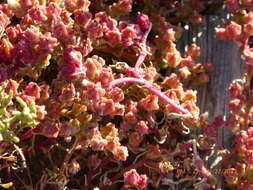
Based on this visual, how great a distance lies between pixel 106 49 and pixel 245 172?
74 centimetres

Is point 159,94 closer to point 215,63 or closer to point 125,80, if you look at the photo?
point 125,80

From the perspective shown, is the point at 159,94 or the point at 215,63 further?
the point at 215,63

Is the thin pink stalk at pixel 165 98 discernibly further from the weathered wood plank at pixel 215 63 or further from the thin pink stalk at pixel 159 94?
the weathered wood plank at pixel 215 63

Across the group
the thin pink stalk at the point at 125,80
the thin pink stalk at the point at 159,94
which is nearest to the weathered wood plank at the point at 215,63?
the thin pink stalk at the point at 159,94

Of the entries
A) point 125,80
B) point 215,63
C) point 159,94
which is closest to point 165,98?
point 159,94

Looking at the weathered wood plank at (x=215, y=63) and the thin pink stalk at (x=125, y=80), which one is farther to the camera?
the weathered wood plank at (x=215, y=63)

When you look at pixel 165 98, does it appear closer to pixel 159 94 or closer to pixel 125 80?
pixel 159 94

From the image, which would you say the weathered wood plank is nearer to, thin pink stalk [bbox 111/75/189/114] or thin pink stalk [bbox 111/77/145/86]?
thin pink stalk [bbox 111/75/189/114]

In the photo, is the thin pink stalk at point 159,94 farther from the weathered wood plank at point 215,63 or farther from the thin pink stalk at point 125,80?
the weathered wood plank at point 215,63

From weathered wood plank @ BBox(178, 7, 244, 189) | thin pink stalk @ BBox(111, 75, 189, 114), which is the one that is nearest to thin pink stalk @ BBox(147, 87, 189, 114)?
thin pink stalk @ BBox(111, 75, 189, 114)

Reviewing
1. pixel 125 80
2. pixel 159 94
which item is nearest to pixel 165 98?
pixel 159 94

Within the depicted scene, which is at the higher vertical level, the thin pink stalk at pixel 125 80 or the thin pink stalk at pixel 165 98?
the thin pink stalk at pixel 125 80

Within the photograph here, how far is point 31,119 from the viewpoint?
1.33m

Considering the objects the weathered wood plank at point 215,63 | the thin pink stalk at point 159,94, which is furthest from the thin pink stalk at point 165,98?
the weathered wood plank at point 215,63
